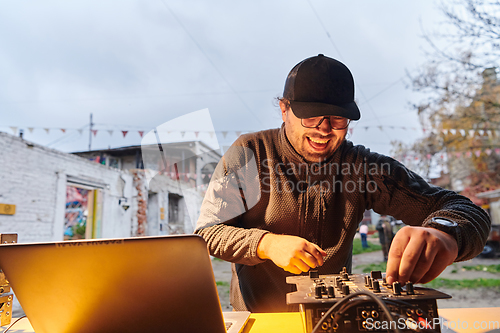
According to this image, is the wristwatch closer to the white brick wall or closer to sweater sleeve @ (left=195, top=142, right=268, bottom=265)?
sweater sleeve @ (left=195, top=142, right=268, bottom=265)

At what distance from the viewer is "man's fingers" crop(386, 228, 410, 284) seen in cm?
58

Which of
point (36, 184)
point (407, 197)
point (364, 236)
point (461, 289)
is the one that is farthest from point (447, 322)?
point (461, 289)

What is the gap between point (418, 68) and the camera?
4.72m

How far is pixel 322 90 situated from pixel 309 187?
1.20 feet

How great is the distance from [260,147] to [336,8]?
4.58 m

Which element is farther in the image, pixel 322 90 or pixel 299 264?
pixel 322 90

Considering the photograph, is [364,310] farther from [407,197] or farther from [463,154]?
[463,154]

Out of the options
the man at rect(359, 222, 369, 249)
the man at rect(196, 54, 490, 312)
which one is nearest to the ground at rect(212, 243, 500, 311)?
the man at rect(359, 222, 369, 249)

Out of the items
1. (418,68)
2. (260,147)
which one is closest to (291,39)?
(418,68)

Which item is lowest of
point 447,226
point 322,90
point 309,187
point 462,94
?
point 447,226

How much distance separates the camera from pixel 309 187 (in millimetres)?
1142

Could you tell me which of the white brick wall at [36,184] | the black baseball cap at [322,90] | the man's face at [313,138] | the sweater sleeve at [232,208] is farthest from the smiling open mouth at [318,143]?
the white brick wall at [36,184]

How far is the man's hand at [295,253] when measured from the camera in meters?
0.69

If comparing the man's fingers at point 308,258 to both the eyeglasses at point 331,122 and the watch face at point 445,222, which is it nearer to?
the watch face at point 445,222
